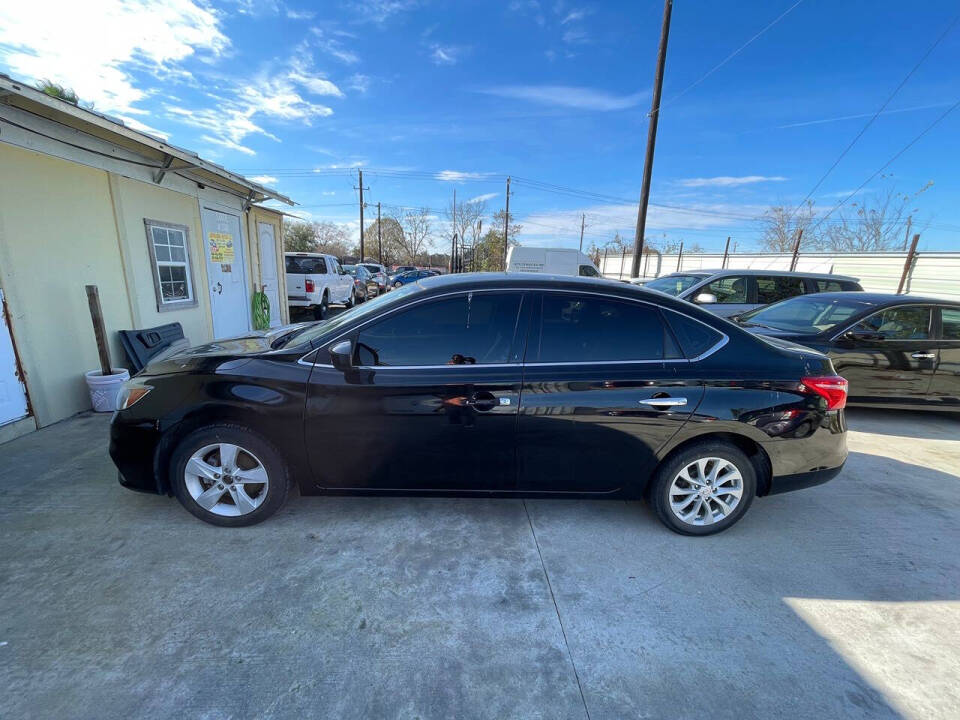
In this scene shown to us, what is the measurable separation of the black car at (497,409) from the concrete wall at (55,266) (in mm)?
2497

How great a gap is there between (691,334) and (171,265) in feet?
22.3

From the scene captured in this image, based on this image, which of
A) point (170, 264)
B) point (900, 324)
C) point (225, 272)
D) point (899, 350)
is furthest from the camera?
point (225, 272)

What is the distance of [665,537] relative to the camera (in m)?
2.84

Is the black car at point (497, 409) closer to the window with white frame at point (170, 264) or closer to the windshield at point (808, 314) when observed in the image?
the windshield at point (808, 314)

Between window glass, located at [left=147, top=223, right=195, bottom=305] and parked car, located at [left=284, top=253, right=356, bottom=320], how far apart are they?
4762 millimetres

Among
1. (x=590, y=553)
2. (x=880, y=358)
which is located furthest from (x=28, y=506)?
(x=880, y=358)

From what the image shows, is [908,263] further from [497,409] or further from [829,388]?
[497,409]

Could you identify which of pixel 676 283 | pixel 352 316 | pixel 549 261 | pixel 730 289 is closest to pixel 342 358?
pixel 352 316

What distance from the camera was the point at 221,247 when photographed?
751 centimetres

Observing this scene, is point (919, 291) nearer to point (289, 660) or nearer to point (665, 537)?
point (665, 537)

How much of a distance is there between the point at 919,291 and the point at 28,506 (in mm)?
19233

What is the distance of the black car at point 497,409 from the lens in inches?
103

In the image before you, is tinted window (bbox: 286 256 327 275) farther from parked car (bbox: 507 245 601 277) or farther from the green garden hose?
parked car (bbox: 507 245 601 277)

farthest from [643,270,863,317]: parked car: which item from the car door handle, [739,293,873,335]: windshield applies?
the car door handle
